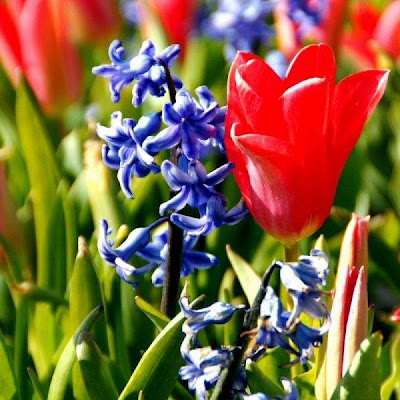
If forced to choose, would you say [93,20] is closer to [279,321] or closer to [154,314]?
[154,314]

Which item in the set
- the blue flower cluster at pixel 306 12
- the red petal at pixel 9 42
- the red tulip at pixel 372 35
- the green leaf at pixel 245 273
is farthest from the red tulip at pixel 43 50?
the green leaf at pixel 245 273

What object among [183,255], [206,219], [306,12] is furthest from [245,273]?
[306,12]

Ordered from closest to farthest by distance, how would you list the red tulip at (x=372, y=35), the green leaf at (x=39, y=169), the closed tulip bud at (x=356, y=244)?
the closed tulip bud at (x=356, y=244), the green leaf at (x=39, y=169), the red tulip at (x=372, y=35)

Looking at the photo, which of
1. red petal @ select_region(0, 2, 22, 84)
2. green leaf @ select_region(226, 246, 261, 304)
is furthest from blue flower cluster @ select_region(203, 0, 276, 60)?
green leaf @ select_region(226, 246, 261, 304)

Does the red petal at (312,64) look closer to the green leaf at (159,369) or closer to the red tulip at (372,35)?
the green leaf at (159,369)

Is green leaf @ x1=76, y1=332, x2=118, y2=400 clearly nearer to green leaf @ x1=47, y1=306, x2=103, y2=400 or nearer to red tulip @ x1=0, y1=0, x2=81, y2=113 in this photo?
green leaf @ x1=47, y1=306, x2=103, y2=400

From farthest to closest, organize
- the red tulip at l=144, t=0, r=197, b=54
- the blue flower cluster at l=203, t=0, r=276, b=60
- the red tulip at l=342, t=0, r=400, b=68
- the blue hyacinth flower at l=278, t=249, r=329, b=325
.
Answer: the red tulip at l=144, t=0, r=197, b=54, the red tulip at l=342, t=0, r=400, b=68, the blue flower cluster at l=203, t=0, r=276, b=60, the blue hyacinth flower at l=278, t=249, r=329, b=325
